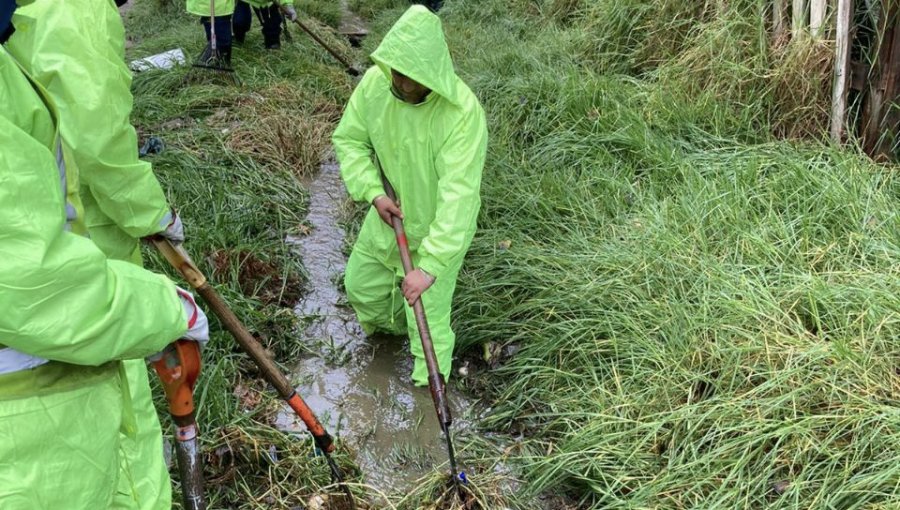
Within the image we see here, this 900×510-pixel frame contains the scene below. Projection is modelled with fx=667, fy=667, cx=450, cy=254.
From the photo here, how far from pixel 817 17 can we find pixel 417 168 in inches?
117

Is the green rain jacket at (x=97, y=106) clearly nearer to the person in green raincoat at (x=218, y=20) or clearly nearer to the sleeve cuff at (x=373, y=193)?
the sleeve cuff at (x=373, y=193)

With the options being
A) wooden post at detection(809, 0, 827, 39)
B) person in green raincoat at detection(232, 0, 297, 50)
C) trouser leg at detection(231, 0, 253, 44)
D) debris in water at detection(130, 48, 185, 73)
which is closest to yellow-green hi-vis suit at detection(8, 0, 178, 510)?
wooden post at detection(809, 0, 827, 39)

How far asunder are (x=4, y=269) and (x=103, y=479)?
563mm

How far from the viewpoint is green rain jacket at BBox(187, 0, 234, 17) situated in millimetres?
6684

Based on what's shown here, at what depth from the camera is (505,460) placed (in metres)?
2.78

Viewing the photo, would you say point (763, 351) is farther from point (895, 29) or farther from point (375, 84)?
point (895, 29)

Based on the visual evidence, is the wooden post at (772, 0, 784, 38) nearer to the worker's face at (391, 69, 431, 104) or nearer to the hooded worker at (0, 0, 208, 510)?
the worker's face at (391, 69, 431, 104)

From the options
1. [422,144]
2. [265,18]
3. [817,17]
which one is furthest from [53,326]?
[265,18]

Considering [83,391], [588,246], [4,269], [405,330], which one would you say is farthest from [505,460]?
[4,269]

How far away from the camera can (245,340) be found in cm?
218

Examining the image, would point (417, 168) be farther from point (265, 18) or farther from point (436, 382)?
point (265, 18)

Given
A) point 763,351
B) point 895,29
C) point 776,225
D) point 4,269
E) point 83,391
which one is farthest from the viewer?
point 895,29

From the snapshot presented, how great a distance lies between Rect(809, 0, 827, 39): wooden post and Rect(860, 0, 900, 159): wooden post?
1.18 feet

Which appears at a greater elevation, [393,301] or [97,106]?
[97,106]
